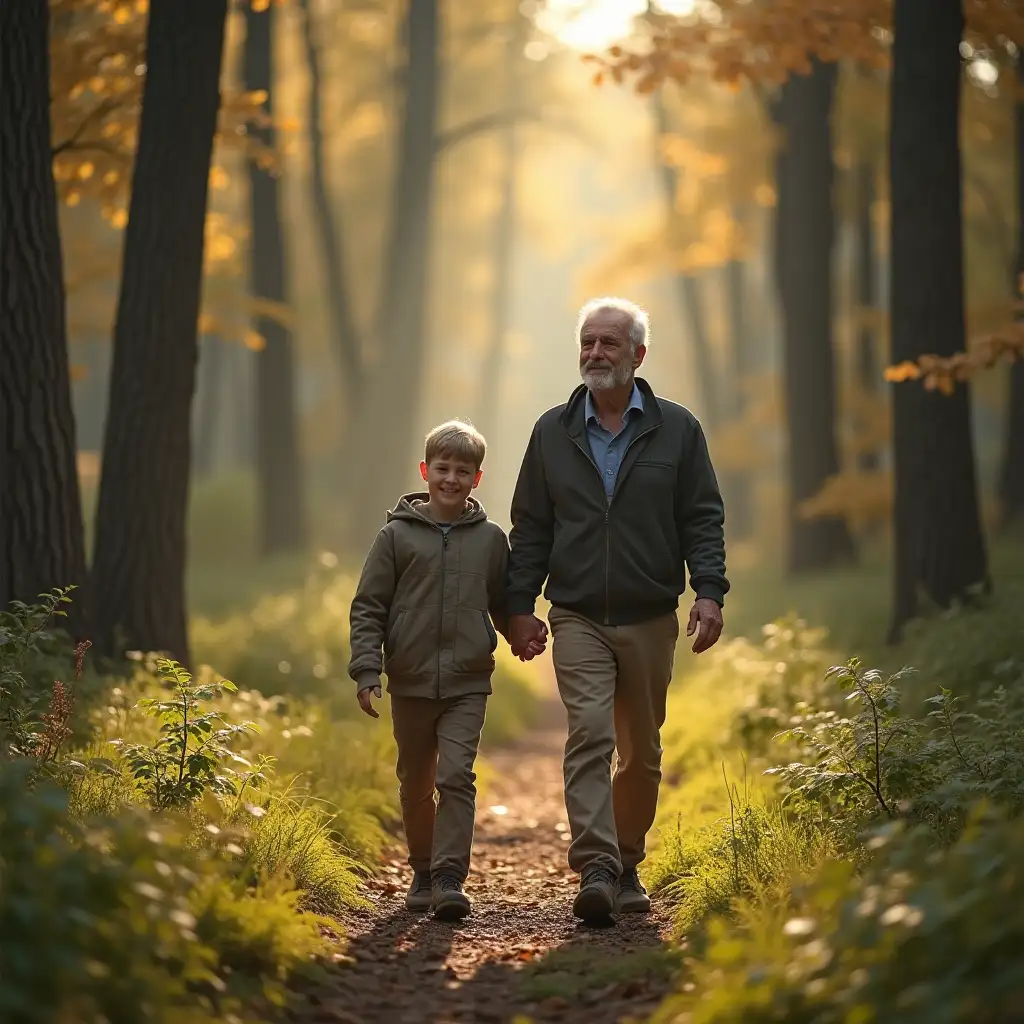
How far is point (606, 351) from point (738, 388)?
21.1m

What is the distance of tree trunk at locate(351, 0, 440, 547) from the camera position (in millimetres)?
19203

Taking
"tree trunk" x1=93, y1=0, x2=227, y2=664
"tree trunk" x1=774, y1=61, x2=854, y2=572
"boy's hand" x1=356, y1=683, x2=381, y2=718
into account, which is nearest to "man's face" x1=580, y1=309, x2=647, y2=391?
"boy's hand" x1=356, y1=683, x2=381, y2=718

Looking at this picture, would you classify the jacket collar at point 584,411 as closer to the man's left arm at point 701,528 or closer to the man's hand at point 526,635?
the man's left arm at point 701,528

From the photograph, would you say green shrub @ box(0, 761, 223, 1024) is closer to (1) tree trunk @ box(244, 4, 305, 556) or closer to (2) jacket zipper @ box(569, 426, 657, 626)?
(2) jacket zipper @ box(569, 426, 657, 626)

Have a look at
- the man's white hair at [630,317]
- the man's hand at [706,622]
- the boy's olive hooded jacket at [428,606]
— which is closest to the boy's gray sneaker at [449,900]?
the boy's olive hooded jacket at [428,606]

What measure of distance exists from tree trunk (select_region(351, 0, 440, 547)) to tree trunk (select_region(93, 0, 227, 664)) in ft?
35.6

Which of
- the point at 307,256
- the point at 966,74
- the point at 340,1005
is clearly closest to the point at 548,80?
the point at 307,256

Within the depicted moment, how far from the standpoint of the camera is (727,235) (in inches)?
766

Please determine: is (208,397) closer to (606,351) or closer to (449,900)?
(606,351)

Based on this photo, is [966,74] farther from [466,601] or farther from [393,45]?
[466,601]

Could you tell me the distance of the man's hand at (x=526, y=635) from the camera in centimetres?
Result: 559

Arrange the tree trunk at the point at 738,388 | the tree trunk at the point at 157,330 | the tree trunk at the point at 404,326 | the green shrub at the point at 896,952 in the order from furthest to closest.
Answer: the tree trunk at the point at 738,388
the tree trunk at the point at 404,326
the tree trunk at the point at 157,330
the green shrub at the point at 896,952

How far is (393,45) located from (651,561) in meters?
19.3

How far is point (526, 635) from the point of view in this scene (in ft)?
18.4
